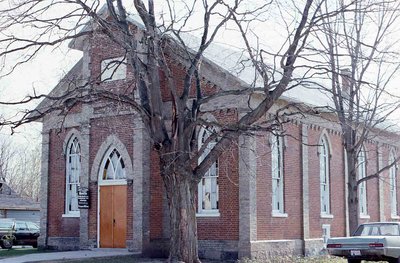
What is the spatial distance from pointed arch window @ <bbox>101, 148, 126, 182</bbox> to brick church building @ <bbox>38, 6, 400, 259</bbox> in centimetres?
4

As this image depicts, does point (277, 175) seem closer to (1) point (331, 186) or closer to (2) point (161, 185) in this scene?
(2) point (161, 185)

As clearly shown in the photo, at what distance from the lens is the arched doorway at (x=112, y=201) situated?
83.6ft

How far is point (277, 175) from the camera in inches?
1008

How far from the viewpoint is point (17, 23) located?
16953 millimetres

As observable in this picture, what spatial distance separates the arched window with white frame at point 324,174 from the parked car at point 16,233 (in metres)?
15.8

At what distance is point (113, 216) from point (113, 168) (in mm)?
1893

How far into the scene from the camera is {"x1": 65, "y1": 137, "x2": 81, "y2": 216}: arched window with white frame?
27.8m

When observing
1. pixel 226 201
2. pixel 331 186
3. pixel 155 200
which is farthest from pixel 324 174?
pixel 155 200

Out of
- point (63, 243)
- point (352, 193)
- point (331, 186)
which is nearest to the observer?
point (352, 193)

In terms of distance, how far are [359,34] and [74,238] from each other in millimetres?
13933

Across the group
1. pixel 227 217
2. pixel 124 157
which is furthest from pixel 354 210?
pixel 124 157

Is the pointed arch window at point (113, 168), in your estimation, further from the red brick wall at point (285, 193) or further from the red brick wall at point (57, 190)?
the red brick wall at point (285, 193)

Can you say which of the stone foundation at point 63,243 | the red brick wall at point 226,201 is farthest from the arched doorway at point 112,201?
the red brick wall at point 226,201

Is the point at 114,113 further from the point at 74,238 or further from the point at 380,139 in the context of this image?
the point at 380,139
